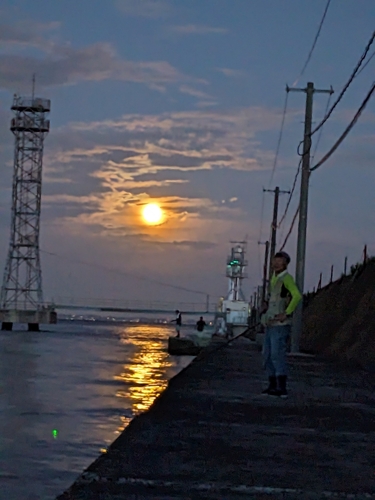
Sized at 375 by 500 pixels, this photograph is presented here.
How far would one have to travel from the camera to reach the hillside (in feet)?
75.9

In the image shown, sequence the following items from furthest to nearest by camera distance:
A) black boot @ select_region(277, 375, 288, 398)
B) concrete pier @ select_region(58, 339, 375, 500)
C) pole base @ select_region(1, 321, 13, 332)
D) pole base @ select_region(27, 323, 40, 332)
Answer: pole base @ select_region(27, 323, 40, 332), pole base @ select_region(1, 321, 13, 332), black boot @ select_region(277, 375, 288, 398), concrete pier @ select_region(58, 339, 375, 500)

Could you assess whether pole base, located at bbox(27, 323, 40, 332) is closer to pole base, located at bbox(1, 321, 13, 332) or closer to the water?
pole base, located at bbox(1, 321, 13, 332)

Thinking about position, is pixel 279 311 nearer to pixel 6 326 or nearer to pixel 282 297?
pixel 282 297

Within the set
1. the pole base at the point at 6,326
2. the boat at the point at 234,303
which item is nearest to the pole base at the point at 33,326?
the pole base at the point at 6,326

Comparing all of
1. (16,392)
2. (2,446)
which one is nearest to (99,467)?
(2,446)

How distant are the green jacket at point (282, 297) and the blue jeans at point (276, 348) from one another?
108 mm

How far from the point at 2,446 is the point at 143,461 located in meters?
6.77

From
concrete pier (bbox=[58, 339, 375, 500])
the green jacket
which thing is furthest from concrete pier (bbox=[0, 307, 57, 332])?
concrete pier (bbox=[58, 339, 375, 500])

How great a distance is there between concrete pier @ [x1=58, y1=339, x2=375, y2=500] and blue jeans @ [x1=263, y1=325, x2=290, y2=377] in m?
0.38

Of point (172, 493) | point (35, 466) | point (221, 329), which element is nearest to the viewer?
point (172, 493)

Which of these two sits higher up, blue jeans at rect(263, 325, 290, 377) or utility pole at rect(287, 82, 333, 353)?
utility pole at rect(287, 82, 333, 353)

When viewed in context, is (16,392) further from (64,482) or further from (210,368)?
(64,482)

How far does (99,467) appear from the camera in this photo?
Result: 5914mm

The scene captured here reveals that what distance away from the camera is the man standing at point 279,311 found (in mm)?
10344
